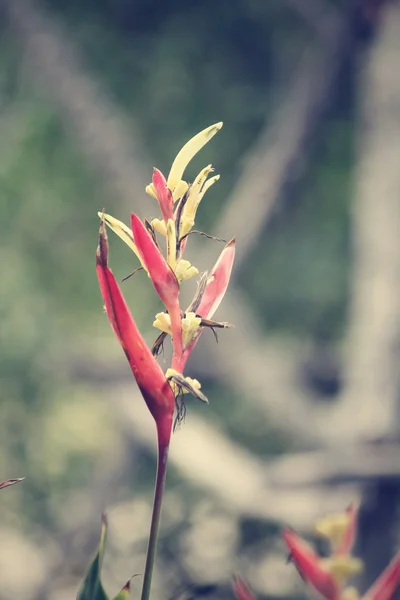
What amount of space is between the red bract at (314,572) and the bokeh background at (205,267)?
0.19m

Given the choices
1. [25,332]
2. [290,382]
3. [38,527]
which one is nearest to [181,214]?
[290,382]

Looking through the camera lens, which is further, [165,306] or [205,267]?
[205,267]

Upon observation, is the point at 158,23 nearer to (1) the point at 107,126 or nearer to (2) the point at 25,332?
(1) the point at 107,126

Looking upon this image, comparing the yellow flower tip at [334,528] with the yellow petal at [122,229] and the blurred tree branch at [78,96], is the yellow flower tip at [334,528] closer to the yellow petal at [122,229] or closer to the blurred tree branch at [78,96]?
the yellow petal at [122,229]

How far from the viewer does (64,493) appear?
7.02ft

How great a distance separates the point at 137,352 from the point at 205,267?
4.72 ft

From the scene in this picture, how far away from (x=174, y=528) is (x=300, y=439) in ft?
2.29

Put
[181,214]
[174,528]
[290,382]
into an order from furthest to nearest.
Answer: [290,382]
[174,528]
[181,214]

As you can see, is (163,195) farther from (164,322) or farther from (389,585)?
(389,585)

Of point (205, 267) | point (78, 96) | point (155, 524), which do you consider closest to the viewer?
point (155, 524)

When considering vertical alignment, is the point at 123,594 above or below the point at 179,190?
below

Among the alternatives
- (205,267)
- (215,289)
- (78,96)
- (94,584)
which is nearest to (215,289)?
(215,289)

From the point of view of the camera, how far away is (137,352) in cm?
25

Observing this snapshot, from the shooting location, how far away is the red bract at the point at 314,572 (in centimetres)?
30
